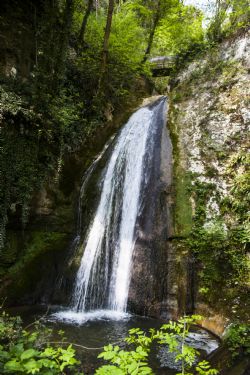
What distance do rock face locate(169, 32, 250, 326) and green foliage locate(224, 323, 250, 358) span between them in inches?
37.3

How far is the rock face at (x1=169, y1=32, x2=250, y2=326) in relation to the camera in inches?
304

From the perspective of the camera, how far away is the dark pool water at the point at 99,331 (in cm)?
503

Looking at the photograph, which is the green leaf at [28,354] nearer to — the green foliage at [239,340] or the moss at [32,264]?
the green foliage at [239,340]

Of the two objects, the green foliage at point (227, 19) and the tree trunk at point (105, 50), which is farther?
the green foliage at point (227, 19)

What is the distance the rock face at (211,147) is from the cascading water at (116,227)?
1.12 m

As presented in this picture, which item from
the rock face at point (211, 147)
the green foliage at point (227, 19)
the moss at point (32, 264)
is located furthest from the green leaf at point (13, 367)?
the green foliage at point (227, 19)

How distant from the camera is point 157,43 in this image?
2002 cm

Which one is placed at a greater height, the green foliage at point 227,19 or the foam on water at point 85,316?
the green foliage at point 227,19

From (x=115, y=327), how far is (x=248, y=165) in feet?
17.9

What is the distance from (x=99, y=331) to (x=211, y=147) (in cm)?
611

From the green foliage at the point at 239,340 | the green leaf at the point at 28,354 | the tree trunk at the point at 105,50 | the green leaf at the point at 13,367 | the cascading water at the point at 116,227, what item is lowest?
the green foliage at the point at 239,340

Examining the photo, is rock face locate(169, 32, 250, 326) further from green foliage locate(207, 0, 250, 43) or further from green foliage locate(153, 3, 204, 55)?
green foliage locate(153, 3, 204, 55)

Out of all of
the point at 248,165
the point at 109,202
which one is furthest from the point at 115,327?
the point at 248,165

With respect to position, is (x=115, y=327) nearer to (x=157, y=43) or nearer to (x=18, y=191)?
(x=18, y=191)
